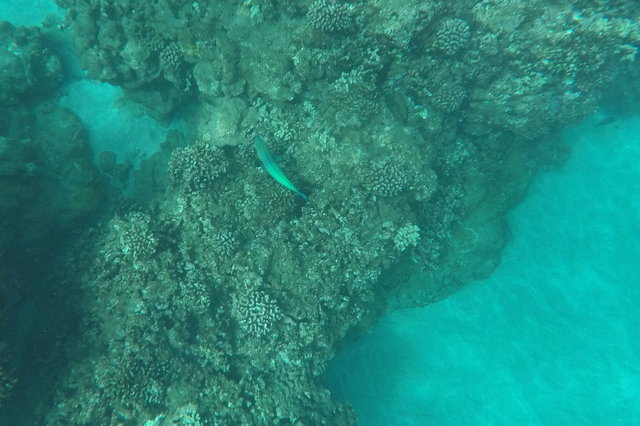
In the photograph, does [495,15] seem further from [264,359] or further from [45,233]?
[45,233]

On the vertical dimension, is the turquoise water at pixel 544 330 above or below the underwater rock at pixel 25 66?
below

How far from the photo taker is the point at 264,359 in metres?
6.31

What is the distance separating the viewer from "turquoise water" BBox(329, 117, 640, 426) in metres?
9.38

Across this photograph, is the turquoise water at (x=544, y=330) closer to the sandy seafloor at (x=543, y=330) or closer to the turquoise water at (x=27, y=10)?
the sandy seafloor at (x=543, y=330)

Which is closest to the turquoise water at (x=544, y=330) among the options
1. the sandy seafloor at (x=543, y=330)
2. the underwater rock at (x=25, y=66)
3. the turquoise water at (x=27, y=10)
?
the sandy seafloor at (x=543, y=330)

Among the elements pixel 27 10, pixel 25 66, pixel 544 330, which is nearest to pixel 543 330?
pixel 544 330

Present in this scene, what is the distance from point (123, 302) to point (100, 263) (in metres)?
0.92

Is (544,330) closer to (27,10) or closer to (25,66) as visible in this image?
(25,66)

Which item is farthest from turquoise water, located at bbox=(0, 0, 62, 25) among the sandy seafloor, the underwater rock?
the sandy seafloor

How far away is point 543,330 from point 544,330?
0.02m

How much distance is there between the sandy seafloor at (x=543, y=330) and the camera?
9.38 meters

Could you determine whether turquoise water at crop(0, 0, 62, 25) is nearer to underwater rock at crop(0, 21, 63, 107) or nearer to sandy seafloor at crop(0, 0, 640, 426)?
underwater rock at crop(0, 21, 63, 107)

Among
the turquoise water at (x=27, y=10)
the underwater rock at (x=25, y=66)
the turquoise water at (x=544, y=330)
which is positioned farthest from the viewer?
the turquoise water at (x=544, y=330)

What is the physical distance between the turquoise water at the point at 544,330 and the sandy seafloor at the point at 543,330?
0.09 ft
